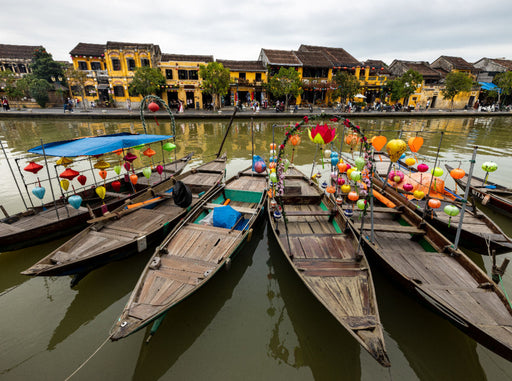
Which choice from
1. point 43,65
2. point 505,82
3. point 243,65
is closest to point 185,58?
point 243,65

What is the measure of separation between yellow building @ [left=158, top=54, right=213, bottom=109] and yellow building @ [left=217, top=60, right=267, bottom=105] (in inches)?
161

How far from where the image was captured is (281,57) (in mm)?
39031

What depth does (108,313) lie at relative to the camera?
5426 mm

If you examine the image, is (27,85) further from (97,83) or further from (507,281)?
(507,281)

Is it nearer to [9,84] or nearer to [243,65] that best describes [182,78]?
[243,65]

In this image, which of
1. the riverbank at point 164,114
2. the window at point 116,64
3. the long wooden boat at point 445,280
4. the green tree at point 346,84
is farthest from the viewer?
the green tree at point 346,84

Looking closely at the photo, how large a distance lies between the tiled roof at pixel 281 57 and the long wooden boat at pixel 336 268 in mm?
36341

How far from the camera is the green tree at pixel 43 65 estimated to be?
37938mm

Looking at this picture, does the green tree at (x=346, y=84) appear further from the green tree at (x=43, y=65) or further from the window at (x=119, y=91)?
the green tree at (x=43, y=65)

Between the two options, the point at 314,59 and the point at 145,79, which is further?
the point at 314,59

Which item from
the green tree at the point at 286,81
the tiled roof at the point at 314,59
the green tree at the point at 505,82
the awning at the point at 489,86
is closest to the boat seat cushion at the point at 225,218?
the green tree at the point at 286,81

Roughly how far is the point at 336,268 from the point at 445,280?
7.70 feet

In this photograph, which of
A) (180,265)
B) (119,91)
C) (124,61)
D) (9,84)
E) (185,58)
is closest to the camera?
(180,265)

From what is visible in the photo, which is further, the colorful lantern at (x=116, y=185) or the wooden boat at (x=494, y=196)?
the colorful lantern at (x=116, y=185)
